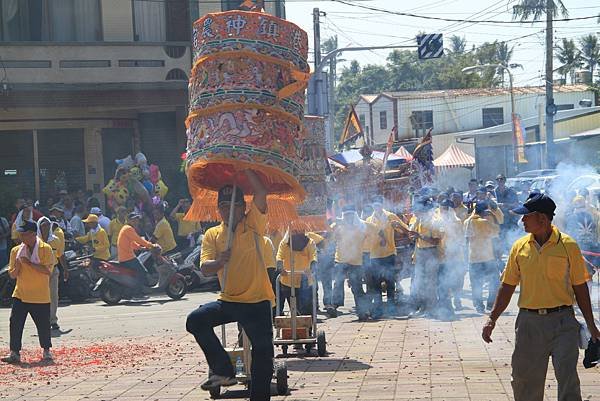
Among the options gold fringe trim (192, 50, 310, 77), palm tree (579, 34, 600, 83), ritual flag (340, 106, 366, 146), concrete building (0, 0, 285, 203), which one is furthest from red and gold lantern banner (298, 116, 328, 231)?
palm tree (579, 34, 600, 83)

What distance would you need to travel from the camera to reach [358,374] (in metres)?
10.2

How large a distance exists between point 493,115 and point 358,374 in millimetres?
53435

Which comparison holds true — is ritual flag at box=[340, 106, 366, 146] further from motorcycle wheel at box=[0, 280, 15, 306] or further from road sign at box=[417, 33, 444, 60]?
motorcycle wheel at box=[0, 280, 15, 306]

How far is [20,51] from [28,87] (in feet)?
3.89

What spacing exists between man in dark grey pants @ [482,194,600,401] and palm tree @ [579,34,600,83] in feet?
209

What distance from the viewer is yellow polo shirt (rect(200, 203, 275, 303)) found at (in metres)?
8.04

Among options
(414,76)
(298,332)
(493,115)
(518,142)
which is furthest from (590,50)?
(298,332)

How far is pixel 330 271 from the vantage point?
55.3 feet

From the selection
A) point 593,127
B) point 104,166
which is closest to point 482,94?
point 593,127

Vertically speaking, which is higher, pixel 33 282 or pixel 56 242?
pixel 56 242

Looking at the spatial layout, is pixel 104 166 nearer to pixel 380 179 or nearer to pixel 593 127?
pixel 380 179

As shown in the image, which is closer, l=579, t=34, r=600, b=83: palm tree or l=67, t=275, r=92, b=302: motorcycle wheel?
l=67, t=275, r=92, b=302: motorcycle wheel

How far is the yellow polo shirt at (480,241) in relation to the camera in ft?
50.9

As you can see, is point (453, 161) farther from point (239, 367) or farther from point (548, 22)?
point (239, 367)
